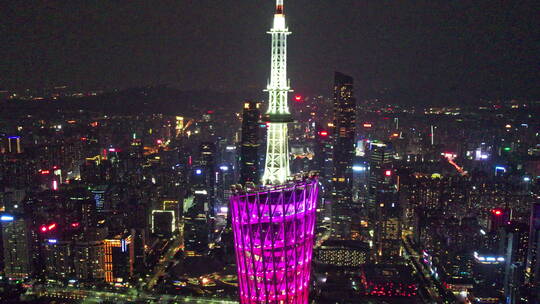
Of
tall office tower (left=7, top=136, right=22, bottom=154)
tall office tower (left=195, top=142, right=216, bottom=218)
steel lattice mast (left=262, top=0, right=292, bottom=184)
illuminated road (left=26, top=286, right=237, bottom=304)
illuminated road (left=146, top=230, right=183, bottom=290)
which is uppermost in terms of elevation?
steel lattice mast (left=262, top=0, right=292, bottom=184)

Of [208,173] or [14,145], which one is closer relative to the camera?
[208,173]

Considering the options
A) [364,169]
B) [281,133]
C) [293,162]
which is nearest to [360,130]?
[364,169]

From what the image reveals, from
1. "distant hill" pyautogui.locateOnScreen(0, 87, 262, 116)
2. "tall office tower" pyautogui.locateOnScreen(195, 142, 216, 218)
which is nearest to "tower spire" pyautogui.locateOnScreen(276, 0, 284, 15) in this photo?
"tall office tower" pyautogui.locateOnScreen(195, 142, 216, 218)

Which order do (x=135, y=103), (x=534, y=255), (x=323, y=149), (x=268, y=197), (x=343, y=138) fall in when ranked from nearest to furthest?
(x=268, y=197) → (x=534, y=255) → (x=323, y=149) → (x=343, y=138) → (x=135, y=103)

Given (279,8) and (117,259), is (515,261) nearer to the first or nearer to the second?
(279,8)

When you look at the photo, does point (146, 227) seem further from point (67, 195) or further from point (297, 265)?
point (297, 265)

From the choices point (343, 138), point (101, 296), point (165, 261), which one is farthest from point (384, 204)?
point (101, 296)

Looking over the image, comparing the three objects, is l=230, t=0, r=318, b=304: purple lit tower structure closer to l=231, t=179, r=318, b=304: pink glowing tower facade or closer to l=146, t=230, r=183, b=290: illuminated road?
l=231, t=179, r=318, b=304: pink glowing tower facade
